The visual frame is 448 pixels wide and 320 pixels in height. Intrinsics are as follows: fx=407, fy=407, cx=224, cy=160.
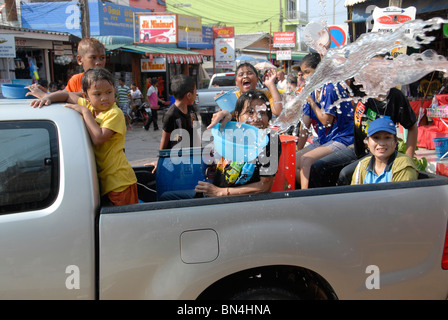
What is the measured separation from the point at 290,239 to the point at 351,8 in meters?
9.83

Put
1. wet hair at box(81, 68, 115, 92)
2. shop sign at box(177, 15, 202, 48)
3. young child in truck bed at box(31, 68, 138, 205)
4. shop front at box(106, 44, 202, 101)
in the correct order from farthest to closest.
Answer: shop sign at box(177, 15, 202, 48) → shop front at box(106, 44, 202, 101) → wet hair at box(81, 68, 115, 92) → young child in truck bed at box(31, 68, 138, 205)

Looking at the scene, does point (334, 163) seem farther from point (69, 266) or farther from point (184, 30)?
point (184, 30)

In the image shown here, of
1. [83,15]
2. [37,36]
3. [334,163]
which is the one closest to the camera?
[334,163]

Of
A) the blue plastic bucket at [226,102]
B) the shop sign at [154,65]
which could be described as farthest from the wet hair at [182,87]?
the shop sign at [154,65]

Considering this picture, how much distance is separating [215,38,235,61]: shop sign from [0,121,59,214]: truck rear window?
26877 millimetres

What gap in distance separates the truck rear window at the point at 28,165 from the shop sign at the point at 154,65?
20.8 m

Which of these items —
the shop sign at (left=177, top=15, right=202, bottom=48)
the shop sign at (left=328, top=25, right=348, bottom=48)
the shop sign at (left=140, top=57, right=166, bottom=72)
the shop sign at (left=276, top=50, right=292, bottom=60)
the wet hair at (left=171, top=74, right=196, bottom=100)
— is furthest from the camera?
the shop sign at (left=177, top=15, right=202, bottom=48)

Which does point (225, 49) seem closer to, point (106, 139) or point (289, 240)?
point (106, 139)

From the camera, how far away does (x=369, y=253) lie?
226cm

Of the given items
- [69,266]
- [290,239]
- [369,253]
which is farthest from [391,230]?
[69,266]

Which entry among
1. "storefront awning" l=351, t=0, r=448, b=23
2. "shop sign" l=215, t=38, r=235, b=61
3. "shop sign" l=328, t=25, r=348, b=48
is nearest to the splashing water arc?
"shop sign" l=328, t=25, r=348, b=48

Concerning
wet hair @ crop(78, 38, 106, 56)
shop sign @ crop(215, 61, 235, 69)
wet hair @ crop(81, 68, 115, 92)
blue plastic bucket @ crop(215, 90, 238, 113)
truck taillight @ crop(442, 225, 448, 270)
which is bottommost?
truck taillight @ crop(442, 225, 448, 270)

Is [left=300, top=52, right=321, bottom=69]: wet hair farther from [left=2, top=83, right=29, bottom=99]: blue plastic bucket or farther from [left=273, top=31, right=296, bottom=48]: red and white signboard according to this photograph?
[left=273, top=31, right=296, bottom=48]: red and white signboard

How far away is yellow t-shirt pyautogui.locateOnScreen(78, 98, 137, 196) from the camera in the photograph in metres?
2.51
